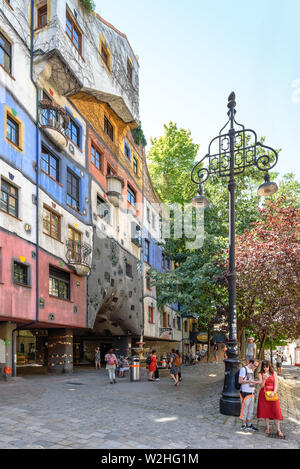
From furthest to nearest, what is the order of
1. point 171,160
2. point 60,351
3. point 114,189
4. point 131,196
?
point 171,160
point 131,196
point 114,189
point 60,351

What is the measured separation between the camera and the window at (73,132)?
21.3 m

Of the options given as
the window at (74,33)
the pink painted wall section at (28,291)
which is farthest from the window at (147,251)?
the window at (74,33)

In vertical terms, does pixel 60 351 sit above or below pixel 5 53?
below

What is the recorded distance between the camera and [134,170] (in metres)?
31.7

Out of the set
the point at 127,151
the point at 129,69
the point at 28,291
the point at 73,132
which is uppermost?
the point at 129,69

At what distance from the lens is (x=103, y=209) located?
24719 mm

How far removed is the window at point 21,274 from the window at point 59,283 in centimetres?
215

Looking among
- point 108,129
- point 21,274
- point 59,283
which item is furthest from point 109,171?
point 21,274

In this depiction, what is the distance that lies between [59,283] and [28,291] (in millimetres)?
3045

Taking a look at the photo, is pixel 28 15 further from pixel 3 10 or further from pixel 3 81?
pixel 3 81

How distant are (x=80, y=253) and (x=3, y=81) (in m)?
9.16

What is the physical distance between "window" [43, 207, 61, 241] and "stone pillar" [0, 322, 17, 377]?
174 inches

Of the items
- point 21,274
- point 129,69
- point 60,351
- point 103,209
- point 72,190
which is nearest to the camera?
point 21,274

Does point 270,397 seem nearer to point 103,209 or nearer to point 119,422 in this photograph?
point 119,422
